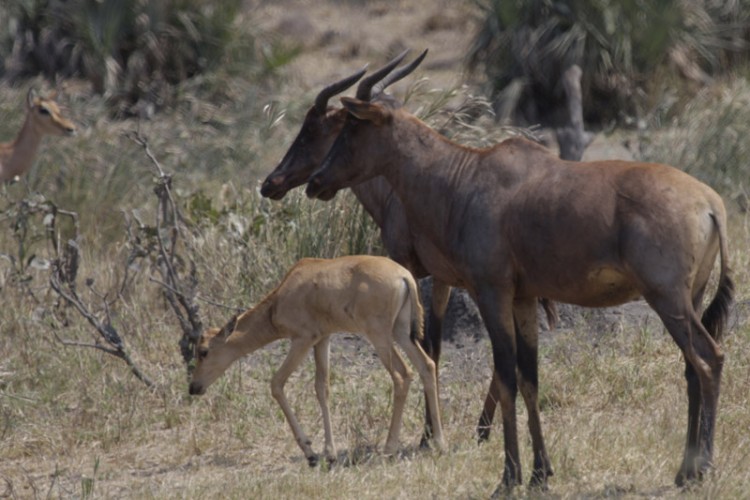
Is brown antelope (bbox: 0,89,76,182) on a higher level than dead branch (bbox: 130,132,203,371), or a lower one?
lower

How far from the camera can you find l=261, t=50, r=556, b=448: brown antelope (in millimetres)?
8148

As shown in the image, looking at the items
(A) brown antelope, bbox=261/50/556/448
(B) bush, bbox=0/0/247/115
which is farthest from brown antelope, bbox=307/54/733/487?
(B) bush, bbox=0/0/247/115

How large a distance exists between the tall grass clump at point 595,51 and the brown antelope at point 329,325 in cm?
1076

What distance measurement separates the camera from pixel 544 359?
9641mm

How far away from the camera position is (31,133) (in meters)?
16.1

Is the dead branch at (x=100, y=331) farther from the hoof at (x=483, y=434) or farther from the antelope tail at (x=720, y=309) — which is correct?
the antelope tail at (x=720, y=309)

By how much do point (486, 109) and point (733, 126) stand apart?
450cm

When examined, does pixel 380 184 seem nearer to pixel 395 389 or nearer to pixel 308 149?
pixel 308 149

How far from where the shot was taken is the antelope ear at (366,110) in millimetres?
7379

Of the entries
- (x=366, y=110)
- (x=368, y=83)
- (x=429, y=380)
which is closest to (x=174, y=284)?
(x=429, y=380)

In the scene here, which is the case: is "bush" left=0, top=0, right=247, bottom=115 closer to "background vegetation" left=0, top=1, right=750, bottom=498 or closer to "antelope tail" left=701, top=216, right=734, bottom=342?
"background vegetation" left=0, top=1, right=750, bottom=498

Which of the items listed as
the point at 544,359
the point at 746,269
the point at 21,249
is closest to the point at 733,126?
the point at 746,269

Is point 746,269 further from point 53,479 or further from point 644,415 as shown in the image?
point 53,479

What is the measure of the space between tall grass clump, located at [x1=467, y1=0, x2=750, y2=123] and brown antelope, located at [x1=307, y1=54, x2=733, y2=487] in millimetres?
11440
